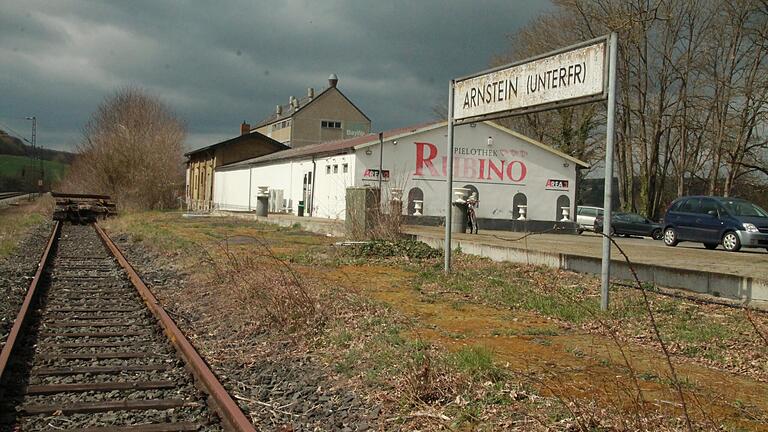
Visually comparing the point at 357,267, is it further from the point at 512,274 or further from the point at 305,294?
the point at 305,294

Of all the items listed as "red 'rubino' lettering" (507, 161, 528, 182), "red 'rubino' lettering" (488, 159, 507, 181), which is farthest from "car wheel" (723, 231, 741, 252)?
"red 'rubino' lettering" (507, 161, 528, 182)

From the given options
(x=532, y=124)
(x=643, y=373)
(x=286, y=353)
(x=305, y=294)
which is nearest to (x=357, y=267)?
(x=305, y=294)

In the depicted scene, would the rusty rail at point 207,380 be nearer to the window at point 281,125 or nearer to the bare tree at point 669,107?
the bare tree at point 669,107

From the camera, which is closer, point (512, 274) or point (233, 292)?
point (233, 292)

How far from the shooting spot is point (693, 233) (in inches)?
841

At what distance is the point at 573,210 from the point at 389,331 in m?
32.4

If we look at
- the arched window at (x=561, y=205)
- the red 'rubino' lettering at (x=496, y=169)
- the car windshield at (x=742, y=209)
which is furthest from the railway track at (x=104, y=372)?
the arched window at (x=561, y=205)

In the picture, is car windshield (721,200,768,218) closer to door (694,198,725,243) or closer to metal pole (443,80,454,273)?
door (694,198,725,243)

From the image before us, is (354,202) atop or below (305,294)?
atop

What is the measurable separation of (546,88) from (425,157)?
2508cm

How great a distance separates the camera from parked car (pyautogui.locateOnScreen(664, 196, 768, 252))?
777 inches

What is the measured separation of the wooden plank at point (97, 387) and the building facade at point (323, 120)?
248 feet

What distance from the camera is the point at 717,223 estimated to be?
2047 cm

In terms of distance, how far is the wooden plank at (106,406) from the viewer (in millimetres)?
5336
